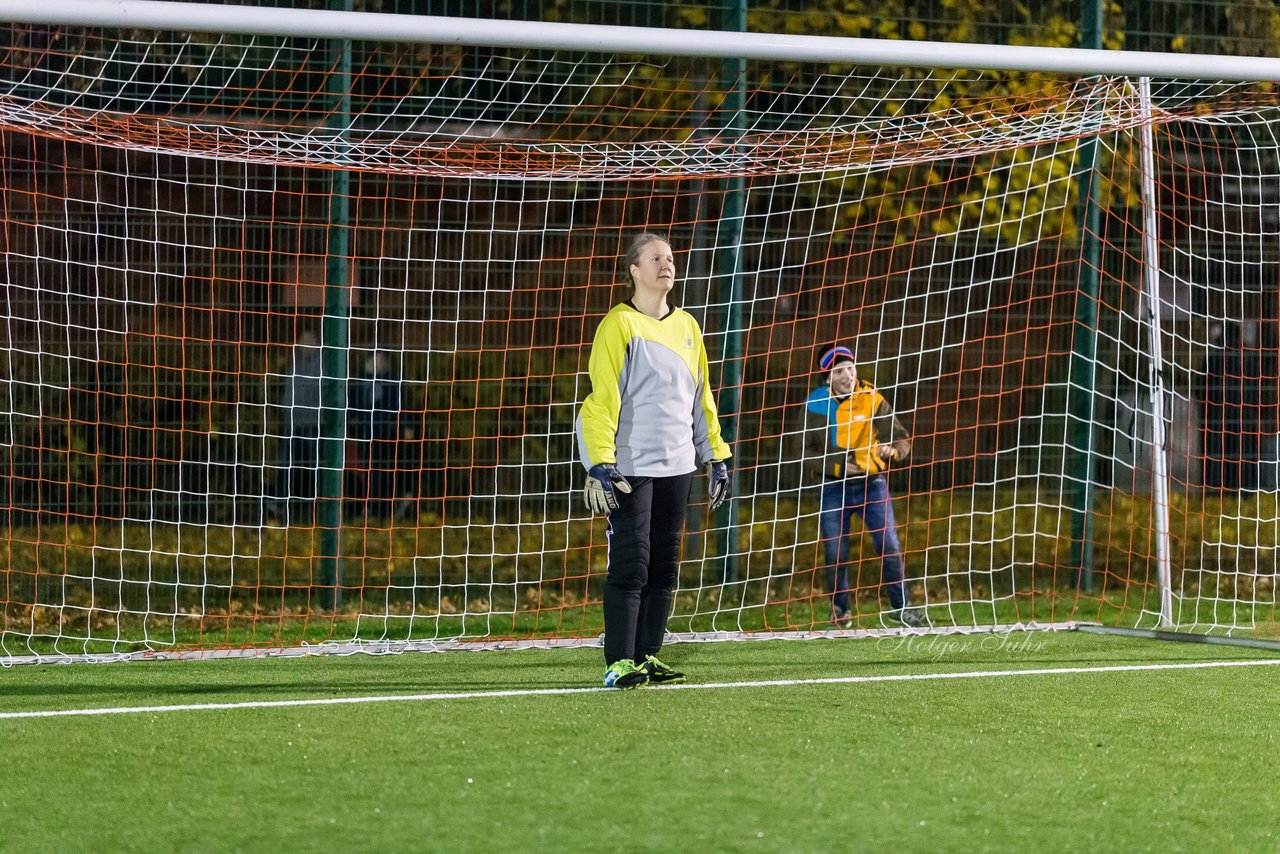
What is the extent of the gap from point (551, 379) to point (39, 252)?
268 cm

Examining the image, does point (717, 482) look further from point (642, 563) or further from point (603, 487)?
point (603, 487)

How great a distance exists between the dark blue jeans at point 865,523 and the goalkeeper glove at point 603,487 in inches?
104

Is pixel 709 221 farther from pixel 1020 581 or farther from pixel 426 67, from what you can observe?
pixel 1020 581

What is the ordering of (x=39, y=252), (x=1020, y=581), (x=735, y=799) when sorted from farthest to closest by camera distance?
(x=1020, y=581), (x=39, y=252), (x=735, y=799)

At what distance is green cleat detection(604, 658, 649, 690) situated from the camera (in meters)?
5.66

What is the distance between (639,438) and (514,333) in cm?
304

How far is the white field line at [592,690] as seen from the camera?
5.33m

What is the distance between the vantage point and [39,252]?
7.87m

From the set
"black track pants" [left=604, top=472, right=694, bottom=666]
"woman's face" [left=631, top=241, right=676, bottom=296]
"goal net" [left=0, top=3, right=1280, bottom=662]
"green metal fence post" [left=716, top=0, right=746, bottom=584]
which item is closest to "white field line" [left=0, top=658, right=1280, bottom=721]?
"black track pants" [left=604, top=472, right=694, bottom=666]

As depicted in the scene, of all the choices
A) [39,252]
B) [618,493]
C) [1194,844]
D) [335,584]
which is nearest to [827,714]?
[618,493]

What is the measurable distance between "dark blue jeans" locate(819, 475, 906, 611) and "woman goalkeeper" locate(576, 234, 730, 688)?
234 cm

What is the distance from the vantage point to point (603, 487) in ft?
17.5

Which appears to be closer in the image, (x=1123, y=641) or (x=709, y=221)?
(x=1123, y=641)

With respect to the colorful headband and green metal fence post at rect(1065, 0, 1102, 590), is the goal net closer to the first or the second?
green metal fence post at rect(1065, 0, 1102, 590)
